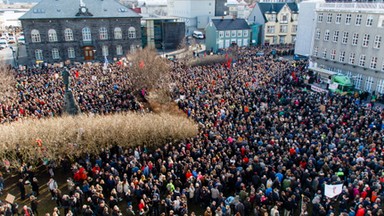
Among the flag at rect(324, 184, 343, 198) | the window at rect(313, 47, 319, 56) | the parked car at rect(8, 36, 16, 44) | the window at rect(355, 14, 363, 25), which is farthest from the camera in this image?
the parked car at rect(8, 36, 16, 44)

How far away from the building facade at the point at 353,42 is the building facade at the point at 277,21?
80.9 ft

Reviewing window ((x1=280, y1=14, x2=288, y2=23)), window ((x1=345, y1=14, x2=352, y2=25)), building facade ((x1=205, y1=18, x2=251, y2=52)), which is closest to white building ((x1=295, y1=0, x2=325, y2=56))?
window ((x1=280, y1=14, x2=288, y2=23))

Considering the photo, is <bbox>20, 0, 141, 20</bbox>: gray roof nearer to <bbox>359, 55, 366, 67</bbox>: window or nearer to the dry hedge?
the dry hedge

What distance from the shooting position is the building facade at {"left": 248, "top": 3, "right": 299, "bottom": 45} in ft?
220

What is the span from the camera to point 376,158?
1759 cm

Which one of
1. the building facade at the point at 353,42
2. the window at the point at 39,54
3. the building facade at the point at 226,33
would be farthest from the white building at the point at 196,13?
the building facade at the point at 353,42

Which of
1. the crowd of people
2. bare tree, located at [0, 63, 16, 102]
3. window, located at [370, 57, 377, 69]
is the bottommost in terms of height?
the crowd of people

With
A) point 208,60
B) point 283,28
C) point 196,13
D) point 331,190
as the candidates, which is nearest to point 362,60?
point 208,60

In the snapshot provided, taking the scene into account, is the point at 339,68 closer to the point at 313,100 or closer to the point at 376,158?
the point at 313,100

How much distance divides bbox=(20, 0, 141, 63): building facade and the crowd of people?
2172cm

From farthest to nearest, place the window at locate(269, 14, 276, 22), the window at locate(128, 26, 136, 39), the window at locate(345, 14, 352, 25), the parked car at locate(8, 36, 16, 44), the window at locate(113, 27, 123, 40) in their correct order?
the parked car at locate(8, 36, 16, 44), the window at locate(269, 14, 276, 22), the window at locate(128, 26, 136, 39), the window at locate(113, 27, 123, 40), the window at locate(345, 14, 352, 25)

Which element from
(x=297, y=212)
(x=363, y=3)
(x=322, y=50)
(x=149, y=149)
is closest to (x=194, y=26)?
(x=322, y=50)

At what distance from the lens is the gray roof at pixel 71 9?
48734 mm

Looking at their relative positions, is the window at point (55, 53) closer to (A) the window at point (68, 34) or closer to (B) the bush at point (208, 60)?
(A) the window at point (68, 34)
